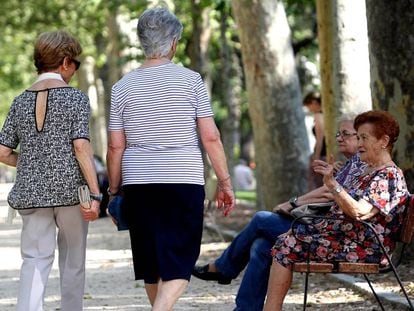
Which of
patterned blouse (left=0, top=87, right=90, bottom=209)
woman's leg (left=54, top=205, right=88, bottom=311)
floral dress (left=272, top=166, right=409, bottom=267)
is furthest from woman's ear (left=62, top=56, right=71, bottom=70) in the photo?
floral dress (left=272, top=166, right=409, bottom=267)

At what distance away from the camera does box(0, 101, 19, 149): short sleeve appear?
25.6ft

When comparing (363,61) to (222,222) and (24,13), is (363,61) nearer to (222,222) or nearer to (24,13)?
(222,222)

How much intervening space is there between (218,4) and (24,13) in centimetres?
2323

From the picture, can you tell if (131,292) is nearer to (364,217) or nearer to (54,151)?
(54,151)

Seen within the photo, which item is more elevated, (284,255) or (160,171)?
(160,171)

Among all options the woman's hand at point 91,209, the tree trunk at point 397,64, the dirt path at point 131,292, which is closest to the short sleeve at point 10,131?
the woman's hand at point 91,209

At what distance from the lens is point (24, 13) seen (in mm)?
43375

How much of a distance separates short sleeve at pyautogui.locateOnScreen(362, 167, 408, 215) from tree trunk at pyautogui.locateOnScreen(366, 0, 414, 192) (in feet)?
11.2

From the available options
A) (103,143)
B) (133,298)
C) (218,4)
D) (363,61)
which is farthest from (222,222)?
(103,143)

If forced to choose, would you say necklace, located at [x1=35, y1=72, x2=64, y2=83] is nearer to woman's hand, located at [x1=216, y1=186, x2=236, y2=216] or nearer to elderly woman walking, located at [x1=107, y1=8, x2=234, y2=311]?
elderly woman walking, located at [x1=107, y1=8, x2=234, y2=311]

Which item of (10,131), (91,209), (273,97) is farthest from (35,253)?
(273,97)

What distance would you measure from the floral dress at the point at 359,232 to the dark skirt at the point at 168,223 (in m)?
0.80

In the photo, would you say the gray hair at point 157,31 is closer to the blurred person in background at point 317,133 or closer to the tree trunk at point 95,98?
the blurred person in background at point 317,133

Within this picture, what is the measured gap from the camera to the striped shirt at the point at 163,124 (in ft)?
24.2
